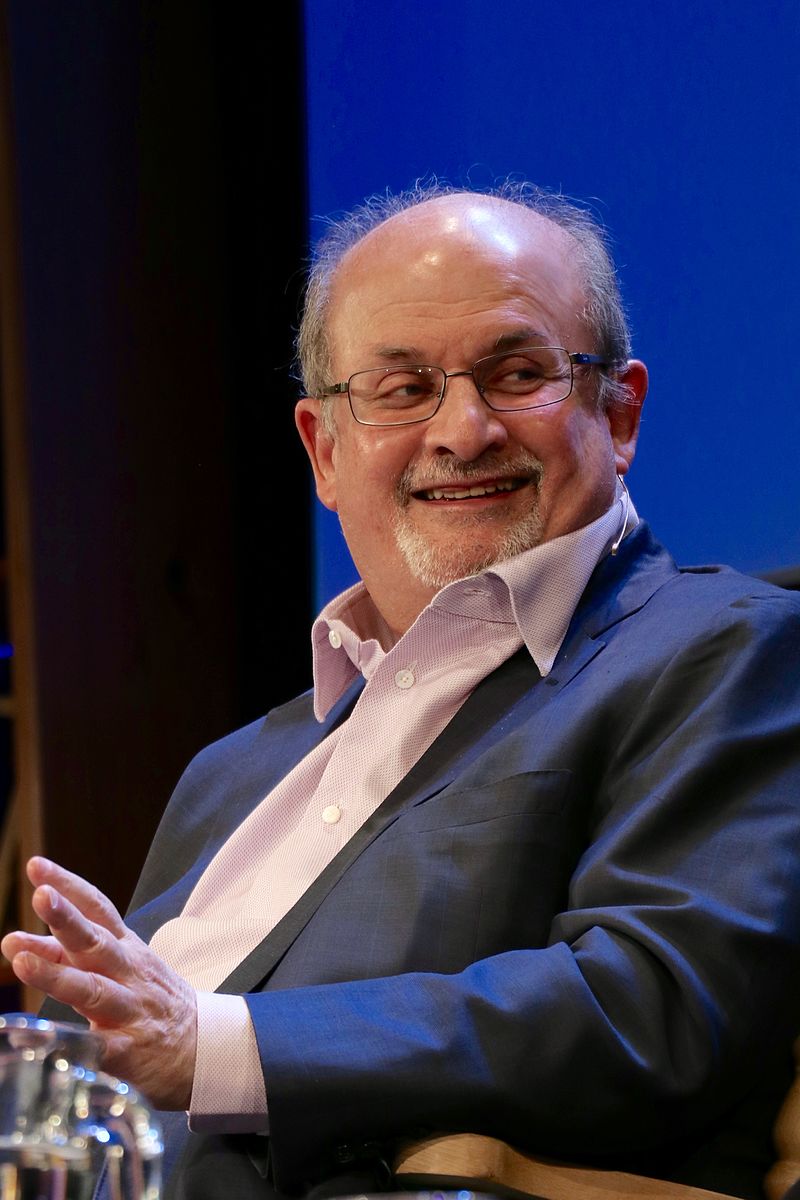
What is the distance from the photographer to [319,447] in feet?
6.75

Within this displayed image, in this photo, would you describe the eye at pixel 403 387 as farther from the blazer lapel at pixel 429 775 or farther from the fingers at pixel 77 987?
the fingers at pixel 77 987

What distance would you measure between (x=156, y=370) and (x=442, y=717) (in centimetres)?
163

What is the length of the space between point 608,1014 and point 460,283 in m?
0.94

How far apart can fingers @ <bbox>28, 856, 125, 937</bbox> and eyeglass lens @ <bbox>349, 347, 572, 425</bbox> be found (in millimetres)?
791

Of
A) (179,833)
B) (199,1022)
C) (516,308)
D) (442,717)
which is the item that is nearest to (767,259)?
(516,308)

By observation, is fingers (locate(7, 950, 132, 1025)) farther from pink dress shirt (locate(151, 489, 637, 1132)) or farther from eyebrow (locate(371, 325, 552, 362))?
eyebrow (locate(371, 325, 552, 362))

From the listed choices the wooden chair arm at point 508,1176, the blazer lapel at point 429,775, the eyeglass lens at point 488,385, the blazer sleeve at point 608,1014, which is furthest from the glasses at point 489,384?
the wooden chair arm at point 508,1176

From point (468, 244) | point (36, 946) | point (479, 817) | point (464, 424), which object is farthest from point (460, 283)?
point (36, 946)

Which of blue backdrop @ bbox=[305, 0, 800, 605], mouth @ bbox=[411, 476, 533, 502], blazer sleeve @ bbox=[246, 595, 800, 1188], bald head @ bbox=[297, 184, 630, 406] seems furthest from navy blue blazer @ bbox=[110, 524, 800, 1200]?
blue backdrop @ bbox=[305, 0, 800, 605]

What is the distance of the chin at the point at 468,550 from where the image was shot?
1751 mm

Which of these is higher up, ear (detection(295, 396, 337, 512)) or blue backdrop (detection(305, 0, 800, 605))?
blue backdrop (detection(305, 0, 800, 605))

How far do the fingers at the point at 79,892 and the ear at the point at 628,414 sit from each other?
95cm

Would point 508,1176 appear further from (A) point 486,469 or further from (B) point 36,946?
(A) point 486,469

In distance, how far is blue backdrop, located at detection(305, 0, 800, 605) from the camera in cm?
208
